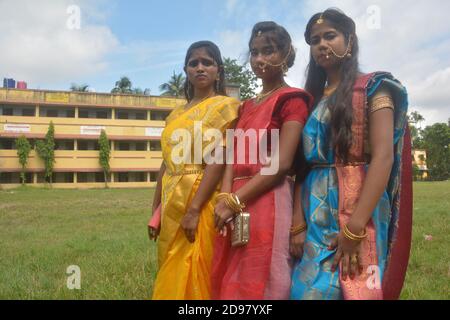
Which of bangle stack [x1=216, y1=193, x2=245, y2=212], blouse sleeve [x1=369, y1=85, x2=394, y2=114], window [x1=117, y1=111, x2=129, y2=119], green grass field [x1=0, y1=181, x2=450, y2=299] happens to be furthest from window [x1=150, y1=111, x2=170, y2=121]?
blouse sleeve [x1=369, y1=85, x2=394, y2=114]

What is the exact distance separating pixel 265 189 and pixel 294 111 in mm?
417

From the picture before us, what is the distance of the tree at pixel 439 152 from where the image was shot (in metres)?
47.1

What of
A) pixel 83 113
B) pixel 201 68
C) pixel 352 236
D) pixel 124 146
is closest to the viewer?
pixel 352 236

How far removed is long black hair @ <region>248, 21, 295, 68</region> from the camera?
232 cm

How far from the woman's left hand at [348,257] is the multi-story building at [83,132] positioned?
33.3m

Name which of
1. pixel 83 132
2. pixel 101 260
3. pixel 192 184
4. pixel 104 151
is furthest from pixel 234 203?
pixel 83 132

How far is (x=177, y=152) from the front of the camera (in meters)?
2.71

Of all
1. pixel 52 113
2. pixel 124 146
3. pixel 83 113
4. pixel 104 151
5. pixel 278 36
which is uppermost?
pixel 83 113

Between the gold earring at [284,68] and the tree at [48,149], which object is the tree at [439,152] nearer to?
the tree at [48,149]

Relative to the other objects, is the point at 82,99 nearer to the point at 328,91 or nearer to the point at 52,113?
the point at 52,113

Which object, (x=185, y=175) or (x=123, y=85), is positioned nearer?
(x=185, y=175)

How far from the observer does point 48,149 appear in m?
32.2

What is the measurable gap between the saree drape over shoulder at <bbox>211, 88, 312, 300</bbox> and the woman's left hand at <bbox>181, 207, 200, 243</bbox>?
182mm
